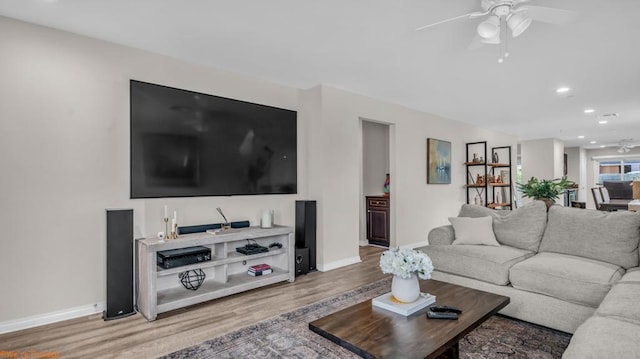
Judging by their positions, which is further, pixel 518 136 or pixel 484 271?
pixel 518 136

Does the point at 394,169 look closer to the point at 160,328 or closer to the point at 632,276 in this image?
the point at 632,276

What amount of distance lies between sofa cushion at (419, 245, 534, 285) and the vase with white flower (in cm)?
118

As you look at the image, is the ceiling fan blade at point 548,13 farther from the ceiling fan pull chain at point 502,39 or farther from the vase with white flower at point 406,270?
the vase with white flower at point 406,270

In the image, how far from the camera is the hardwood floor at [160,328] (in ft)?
7.47

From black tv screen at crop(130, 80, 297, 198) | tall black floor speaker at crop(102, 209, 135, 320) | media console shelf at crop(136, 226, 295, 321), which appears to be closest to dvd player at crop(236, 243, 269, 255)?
media console shelf at crop(136, 226, 295, 321)

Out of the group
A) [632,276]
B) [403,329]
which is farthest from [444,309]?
[632,276]

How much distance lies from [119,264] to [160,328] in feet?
2.15

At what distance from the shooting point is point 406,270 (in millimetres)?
1980

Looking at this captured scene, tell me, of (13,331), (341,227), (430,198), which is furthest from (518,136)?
(13,331)

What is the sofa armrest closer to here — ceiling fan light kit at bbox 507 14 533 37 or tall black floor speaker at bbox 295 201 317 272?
tall black floor speaker at bbox 295 201 317 272

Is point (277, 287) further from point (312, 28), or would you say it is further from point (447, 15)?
point (447, 15)

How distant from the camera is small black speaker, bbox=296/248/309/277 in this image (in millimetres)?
3988

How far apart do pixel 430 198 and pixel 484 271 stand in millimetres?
3303

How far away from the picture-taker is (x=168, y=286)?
3242 millimetres
